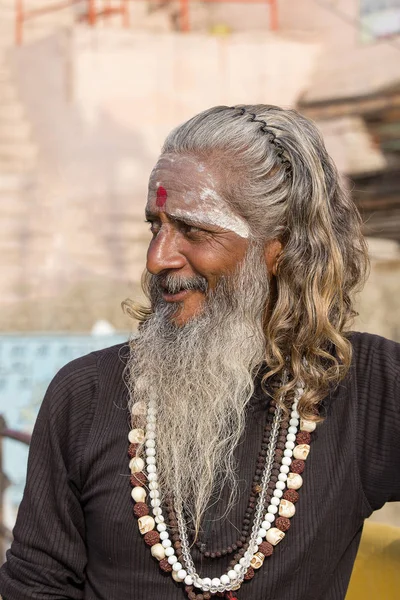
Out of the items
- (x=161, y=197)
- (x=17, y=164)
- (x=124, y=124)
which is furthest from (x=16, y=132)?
(x=161, y=197)

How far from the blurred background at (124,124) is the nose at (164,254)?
18.5ft

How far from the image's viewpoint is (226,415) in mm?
2115

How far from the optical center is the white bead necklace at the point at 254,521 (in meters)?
1.94

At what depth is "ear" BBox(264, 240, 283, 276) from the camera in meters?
2.15

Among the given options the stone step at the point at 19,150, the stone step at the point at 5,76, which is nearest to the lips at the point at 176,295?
the stone step at the point at 19,150

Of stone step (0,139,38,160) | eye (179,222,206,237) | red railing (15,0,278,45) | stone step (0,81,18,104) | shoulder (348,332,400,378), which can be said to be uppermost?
red railing (15,0,278,45)

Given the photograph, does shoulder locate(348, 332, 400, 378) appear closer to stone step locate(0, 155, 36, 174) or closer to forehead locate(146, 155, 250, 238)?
forehead locate(146, 155, 250, 238)

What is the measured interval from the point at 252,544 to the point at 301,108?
25.0ft

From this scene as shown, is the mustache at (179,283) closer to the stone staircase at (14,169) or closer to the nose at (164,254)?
the nose at (164,254)

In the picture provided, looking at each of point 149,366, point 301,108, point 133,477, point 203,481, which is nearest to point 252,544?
point 203,481

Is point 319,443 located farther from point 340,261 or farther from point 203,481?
point 340,261

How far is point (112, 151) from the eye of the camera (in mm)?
8547

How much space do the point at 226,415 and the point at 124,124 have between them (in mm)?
6834

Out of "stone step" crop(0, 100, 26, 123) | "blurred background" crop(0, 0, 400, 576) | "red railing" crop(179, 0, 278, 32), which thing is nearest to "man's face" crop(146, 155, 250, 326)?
"blurred background" crop(0, 0, 400, 576)
